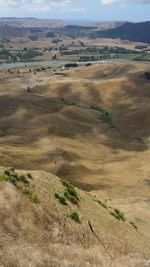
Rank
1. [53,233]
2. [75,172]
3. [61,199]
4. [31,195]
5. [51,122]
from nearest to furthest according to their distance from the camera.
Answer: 1. [53,233]
2. [31,195]
3. [61,199]
4. [75,172]
5. [51,122]

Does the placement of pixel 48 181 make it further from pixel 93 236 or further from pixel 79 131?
pixel 79 131

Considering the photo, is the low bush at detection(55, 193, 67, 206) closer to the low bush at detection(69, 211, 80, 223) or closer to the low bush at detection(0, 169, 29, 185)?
the low bush at detection(69, 211, 80, 223)

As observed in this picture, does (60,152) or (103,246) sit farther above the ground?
(103,246)

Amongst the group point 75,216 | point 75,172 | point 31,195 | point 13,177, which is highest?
point 13,177

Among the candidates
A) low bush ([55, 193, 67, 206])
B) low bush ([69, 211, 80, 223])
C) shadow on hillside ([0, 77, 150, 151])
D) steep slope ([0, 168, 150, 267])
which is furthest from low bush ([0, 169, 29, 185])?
shadow on hillside ([0, 77, 150, 151])

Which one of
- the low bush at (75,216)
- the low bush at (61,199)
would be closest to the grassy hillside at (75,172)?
the low bush at (75,216)

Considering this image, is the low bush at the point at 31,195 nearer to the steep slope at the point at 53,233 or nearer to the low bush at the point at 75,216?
the steep slope at the point at 53,233

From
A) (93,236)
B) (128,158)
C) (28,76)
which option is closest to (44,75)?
(28,76)

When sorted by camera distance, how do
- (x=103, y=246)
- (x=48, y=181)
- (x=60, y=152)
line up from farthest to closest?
(x=60, y=152) → (x=48, y=181) → (x=103, y=246)

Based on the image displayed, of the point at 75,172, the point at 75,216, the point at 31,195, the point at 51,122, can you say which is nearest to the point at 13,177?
the point at 31,195

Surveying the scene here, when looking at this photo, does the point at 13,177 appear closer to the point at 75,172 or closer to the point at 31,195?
the point at 31,195

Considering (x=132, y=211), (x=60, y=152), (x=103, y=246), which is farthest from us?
(x=60, y=152)
